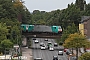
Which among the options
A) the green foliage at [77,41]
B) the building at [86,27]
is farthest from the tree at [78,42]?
the building at [86,27]

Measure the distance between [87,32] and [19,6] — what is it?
30115 millimetres

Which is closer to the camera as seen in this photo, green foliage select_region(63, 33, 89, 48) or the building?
green foliage select_region(63, 33, 89, 48)

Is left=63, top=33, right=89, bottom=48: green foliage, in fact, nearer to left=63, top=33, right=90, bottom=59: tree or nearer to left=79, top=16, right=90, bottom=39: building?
left=63, top=33, right=90, bottom=59: tree

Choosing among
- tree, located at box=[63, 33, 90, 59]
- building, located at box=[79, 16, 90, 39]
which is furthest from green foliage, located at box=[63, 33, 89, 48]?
building, located at box=[79, 16, 90, 39]

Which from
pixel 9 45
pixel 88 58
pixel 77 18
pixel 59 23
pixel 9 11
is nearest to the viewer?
pixel 88 58

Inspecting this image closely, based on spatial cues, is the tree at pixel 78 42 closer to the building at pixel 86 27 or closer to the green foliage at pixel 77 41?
the green foliage at pixel 77 41

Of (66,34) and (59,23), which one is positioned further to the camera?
(59,23)

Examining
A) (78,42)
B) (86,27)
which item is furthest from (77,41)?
(86,27)

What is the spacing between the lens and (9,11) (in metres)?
92.4

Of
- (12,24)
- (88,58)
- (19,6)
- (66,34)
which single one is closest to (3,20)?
(12,24)

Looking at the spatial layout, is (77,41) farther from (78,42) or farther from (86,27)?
(86,27)

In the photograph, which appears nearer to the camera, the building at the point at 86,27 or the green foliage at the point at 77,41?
the green foliage at the point at 77,41

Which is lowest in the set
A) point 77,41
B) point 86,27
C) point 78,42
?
point 78,42

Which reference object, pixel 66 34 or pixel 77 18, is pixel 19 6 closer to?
pixel 77 18
